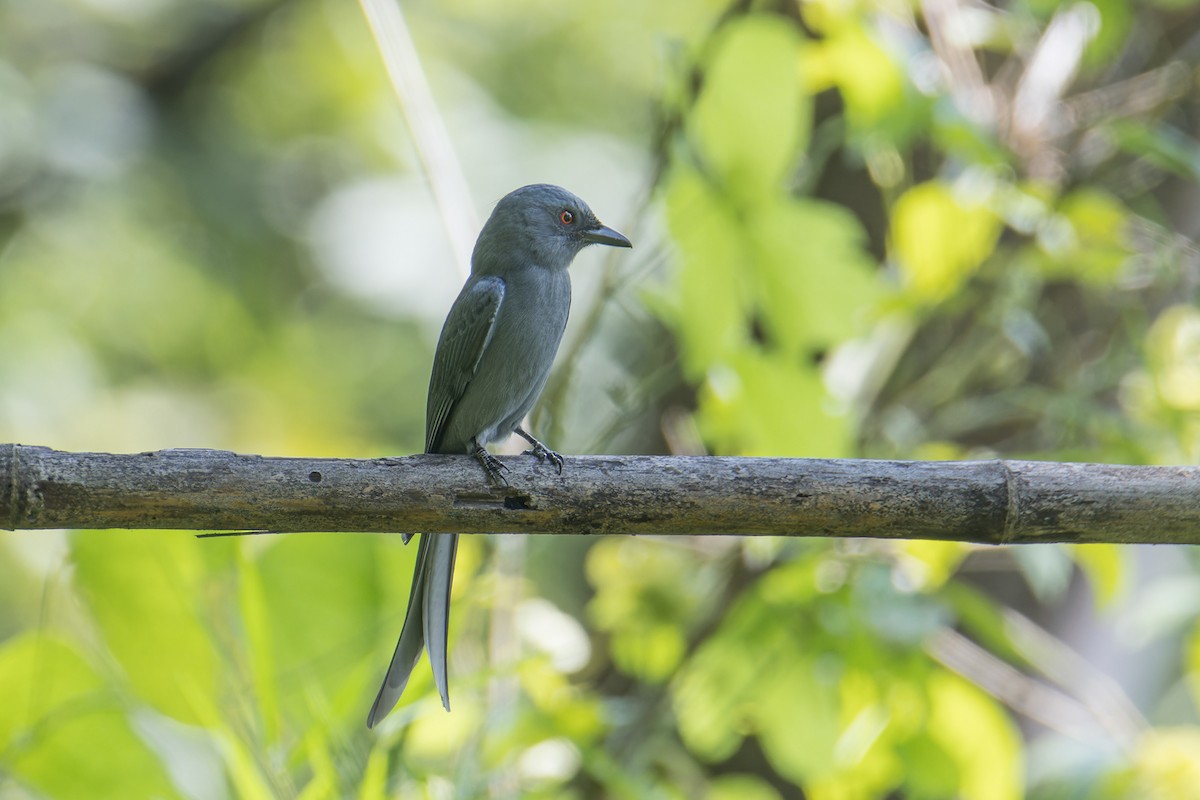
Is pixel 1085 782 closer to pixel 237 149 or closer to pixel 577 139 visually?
pixel 577 139

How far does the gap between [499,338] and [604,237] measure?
2.04 feet

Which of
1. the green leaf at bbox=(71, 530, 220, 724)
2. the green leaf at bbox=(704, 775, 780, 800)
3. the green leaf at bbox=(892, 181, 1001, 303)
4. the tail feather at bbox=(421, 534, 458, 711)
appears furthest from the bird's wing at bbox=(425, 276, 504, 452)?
the green leaf at bbox=(704, 775, 780, 800)

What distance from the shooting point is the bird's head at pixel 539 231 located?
13.8 ft

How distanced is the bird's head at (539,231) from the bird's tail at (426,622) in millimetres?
1171

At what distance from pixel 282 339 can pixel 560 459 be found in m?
6.01

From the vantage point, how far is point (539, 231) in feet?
14.2

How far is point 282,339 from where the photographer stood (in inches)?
325

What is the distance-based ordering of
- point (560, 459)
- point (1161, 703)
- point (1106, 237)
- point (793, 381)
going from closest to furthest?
1. point (560, 459)
2. point (793, 381)
3. point (1106, 237)
4. point (1161, 703)

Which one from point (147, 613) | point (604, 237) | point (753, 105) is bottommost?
point (147, 613)

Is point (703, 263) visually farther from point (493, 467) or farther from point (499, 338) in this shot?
point (493, 467)

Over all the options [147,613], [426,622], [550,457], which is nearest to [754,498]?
[550,457]

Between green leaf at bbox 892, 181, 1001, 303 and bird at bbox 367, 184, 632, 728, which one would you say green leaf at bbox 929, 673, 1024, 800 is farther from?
bird at bbox 367, 184, 632, 728

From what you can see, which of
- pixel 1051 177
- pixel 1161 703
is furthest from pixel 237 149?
pixel 1161 703

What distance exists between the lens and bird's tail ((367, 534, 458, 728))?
315 cm
